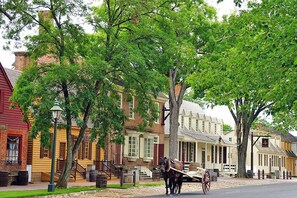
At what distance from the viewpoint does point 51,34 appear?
87.4ft

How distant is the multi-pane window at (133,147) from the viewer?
45.5 meters

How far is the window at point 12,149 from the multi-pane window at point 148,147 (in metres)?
16.8

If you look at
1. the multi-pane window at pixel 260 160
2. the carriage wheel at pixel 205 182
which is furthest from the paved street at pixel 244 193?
the multi-pane window at pixel 260 160

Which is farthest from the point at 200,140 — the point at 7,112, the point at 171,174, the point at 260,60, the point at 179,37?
the point at 260,60

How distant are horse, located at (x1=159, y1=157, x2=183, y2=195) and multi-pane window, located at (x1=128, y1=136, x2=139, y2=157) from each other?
1809 centimetres

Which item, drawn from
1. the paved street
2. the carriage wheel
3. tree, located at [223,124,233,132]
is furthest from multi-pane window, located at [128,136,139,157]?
tree, located at [223,124,233,132]

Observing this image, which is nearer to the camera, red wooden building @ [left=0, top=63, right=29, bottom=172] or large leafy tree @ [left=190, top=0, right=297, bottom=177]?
large leafy tree @ [left=190, top=0, right=297, bottom=177]

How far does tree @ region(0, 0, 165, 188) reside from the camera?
25688 millimetres

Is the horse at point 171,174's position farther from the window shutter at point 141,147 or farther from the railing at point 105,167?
the window shutter at point 141,147

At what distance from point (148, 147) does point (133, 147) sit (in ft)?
9.49

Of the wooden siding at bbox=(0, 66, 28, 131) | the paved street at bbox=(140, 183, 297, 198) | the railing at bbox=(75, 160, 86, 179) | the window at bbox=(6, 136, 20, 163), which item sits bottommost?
the paved street at bbox=(140, 183, 297, 198)

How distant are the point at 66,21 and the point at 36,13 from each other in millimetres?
1525

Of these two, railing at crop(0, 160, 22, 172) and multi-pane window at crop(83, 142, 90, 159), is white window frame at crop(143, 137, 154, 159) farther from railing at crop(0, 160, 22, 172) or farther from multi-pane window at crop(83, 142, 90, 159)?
railing at crop(0, 160, 22, 172)

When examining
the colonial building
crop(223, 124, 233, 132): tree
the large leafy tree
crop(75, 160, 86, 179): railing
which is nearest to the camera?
the large leafy tree
